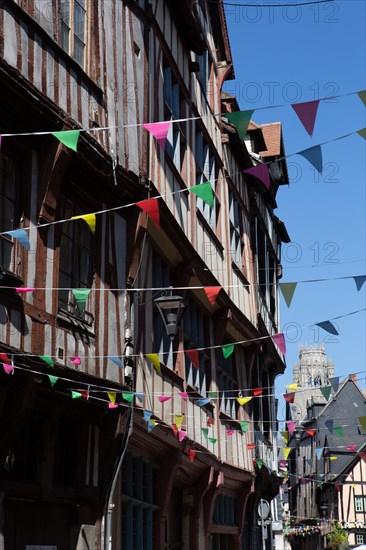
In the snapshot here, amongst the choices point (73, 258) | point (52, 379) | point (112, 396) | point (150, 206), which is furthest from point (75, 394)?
point (150, 206)

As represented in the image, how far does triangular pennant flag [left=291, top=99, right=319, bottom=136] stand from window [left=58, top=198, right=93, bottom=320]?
10.1 feet

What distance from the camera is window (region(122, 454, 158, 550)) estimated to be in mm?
10859

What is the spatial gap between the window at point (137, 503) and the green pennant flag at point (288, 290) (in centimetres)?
309

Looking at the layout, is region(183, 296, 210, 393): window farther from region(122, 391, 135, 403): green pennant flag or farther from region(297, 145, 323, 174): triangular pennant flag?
region(297, 145, 323, 174): triangular pennant flag

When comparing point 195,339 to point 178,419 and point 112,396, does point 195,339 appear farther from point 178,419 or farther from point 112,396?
point 112,396

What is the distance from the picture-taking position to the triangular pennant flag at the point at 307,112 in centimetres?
670

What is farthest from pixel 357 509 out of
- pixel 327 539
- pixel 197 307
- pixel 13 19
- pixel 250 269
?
pixel 13 19

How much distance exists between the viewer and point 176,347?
13062 millimetres

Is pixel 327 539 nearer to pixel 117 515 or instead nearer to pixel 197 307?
pixel 197 307

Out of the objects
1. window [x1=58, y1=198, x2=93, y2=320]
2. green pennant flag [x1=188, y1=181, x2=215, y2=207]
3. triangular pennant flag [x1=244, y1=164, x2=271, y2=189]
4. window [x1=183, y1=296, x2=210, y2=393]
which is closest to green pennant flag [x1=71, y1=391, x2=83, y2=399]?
window [x1=58, y1=198, x2=93, y2=320]

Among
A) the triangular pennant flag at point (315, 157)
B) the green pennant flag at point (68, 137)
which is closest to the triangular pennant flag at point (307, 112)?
the triangular pennant flag at point (315, 157)

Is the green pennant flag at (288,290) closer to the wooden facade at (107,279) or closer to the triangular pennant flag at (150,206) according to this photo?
the triangular pennant flag at (150,206)

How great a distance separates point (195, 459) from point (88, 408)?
4.51 m

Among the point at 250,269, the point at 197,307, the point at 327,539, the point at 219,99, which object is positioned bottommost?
the point at 327,539
